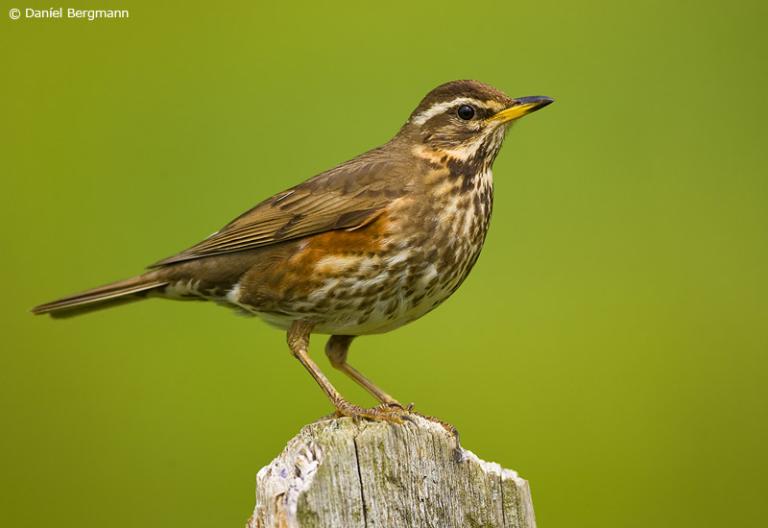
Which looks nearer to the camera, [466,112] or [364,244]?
[364,244]

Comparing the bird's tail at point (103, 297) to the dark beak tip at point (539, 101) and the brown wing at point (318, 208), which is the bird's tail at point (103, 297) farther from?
the dark beak tip at point (539, 101)

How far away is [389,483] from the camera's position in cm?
488

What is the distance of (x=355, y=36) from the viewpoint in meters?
13.2

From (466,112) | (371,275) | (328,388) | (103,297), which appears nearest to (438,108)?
(466,112)

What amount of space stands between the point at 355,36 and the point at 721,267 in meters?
4.80

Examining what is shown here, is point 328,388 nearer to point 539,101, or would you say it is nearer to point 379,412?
point 379,412

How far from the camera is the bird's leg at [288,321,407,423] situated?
5824 mm

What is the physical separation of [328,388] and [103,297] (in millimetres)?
1667

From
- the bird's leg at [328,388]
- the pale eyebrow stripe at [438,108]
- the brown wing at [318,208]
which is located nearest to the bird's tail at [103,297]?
the brown wing at [318,208]

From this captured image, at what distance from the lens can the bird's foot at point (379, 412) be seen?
565 centimetres

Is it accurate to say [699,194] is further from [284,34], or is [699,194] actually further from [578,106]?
[284,34]

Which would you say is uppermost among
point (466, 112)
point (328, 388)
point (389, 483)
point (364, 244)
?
point (466, 112)

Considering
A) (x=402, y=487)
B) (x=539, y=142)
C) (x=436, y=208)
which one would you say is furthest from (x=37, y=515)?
(x=539, y=142)

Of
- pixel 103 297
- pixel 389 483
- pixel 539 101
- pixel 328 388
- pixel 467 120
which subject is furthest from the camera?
pixel 103 297
